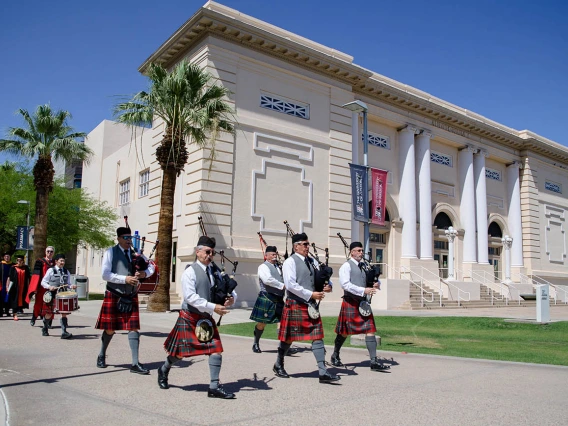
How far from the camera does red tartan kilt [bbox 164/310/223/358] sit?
235 inches

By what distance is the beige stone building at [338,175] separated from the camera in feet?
74.3

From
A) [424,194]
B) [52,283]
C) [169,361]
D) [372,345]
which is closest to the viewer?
[169,361]

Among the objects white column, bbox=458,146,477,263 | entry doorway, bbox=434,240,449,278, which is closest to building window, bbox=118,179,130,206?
entry doorway, bbox=434,240,449,278

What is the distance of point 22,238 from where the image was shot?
2761 cm

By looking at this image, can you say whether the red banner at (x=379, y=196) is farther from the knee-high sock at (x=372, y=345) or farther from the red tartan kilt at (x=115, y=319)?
the red tartan kilt at (x=115, y=319)

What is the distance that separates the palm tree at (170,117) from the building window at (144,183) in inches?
414

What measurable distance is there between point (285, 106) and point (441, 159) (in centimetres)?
1255

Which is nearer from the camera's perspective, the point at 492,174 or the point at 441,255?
the point at 441,255

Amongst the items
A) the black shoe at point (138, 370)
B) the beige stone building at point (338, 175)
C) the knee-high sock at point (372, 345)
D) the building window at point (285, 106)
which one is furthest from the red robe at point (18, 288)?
the building window at point (285, 106)

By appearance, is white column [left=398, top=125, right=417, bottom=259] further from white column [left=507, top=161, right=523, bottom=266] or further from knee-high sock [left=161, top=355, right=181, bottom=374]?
knee-high sock [left=161, top=355, right=181, bottom=374]

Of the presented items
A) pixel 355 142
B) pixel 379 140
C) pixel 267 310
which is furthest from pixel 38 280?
pixel 379 140

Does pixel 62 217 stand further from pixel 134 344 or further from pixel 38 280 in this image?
pixel 134 344

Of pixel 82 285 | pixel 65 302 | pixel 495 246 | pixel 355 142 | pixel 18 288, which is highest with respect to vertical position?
pixel 355 142

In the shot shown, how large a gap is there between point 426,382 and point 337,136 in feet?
66.5
